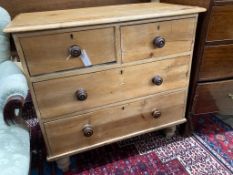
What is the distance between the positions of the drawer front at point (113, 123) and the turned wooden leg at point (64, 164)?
0.24 ft

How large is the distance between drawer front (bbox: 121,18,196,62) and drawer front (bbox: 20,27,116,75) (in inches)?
3.0

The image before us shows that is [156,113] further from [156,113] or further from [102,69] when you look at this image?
[102,69]

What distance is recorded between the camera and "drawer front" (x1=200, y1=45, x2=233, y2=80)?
1.17 meters

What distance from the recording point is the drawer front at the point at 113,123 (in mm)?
1068

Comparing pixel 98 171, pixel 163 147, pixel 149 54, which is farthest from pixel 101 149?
pixel 149 54

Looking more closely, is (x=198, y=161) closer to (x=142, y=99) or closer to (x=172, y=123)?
(x=172, y=123)

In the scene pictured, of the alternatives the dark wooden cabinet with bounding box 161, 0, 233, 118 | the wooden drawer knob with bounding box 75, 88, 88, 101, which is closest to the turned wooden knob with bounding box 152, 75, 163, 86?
the dark wooden cabinet with bounding box 161, 0, 233, 118

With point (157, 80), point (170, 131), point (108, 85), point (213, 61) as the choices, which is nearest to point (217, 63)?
point (213, 61)

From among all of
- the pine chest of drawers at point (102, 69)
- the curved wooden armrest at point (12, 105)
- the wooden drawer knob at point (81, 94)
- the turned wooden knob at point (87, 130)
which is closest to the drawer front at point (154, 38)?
the pine chest of drawers at point (102, 69)

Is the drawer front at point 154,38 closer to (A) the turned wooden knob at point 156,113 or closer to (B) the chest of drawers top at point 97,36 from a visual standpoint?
(B) the chest of drawers top at point 97,36

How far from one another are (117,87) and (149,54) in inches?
9.0

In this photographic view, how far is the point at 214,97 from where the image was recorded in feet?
4.27

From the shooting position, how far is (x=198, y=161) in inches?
49.2

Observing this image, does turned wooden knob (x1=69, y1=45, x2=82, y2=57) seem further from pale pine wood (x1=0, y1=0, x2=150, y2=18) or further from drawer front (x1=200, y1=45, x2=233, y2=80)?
drawer front (x1=200, y1=45, x2=233, y2=80)
